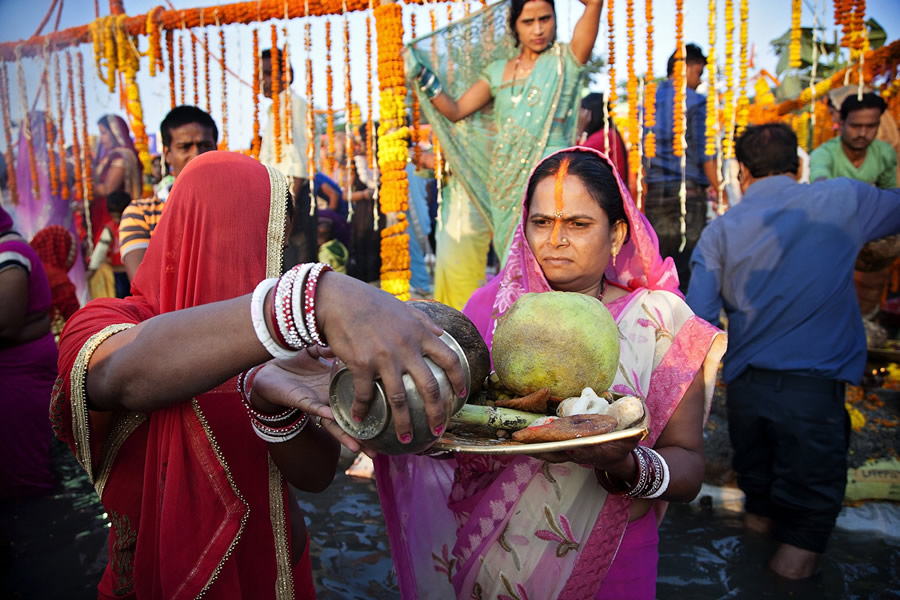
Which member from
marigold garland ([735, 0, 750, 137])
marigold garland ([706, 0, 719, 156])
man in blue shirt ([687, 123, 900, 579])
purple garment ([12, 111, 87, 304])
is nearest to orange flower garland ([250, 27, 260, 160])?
purple garment ([12, 111, 87, 304])

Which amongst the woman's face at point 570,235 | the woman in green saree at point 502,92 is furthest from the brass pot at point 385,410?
the woman in green saree at point 502,92

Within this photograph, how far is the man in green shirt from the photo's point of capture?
228 inches

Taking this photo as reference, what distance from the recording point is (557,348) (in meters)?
1.47

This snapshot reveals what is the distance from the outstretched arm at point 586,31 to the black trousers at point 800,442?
2.48m

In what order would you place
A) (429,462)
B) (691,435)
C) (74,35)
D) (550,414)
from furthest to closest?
(74,35) → (429,462) → (691,435) → (550,414)

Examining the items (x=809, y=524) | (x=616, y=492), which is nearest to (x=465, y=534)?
(x=616, y=492)

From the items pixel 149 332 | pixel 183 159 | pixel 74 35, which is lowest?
pixel 149 332

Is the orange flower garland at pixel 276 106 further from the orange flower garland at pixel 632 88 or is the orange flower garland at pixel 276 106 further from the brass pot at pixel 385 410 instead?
the brass pot at pixel 385 410

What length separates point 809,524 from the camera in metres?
3.32

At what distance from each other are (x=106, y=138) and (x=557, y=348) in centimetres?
989

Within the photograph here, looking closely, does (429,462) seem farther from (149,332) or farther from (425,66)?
(425,66)

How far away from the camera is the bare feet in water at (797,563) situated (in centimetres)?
330

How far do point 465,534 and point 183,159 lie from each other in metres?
3.51

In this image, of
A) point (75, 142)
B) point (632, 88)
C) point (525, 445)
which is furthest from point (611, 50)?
point (75, 142)
